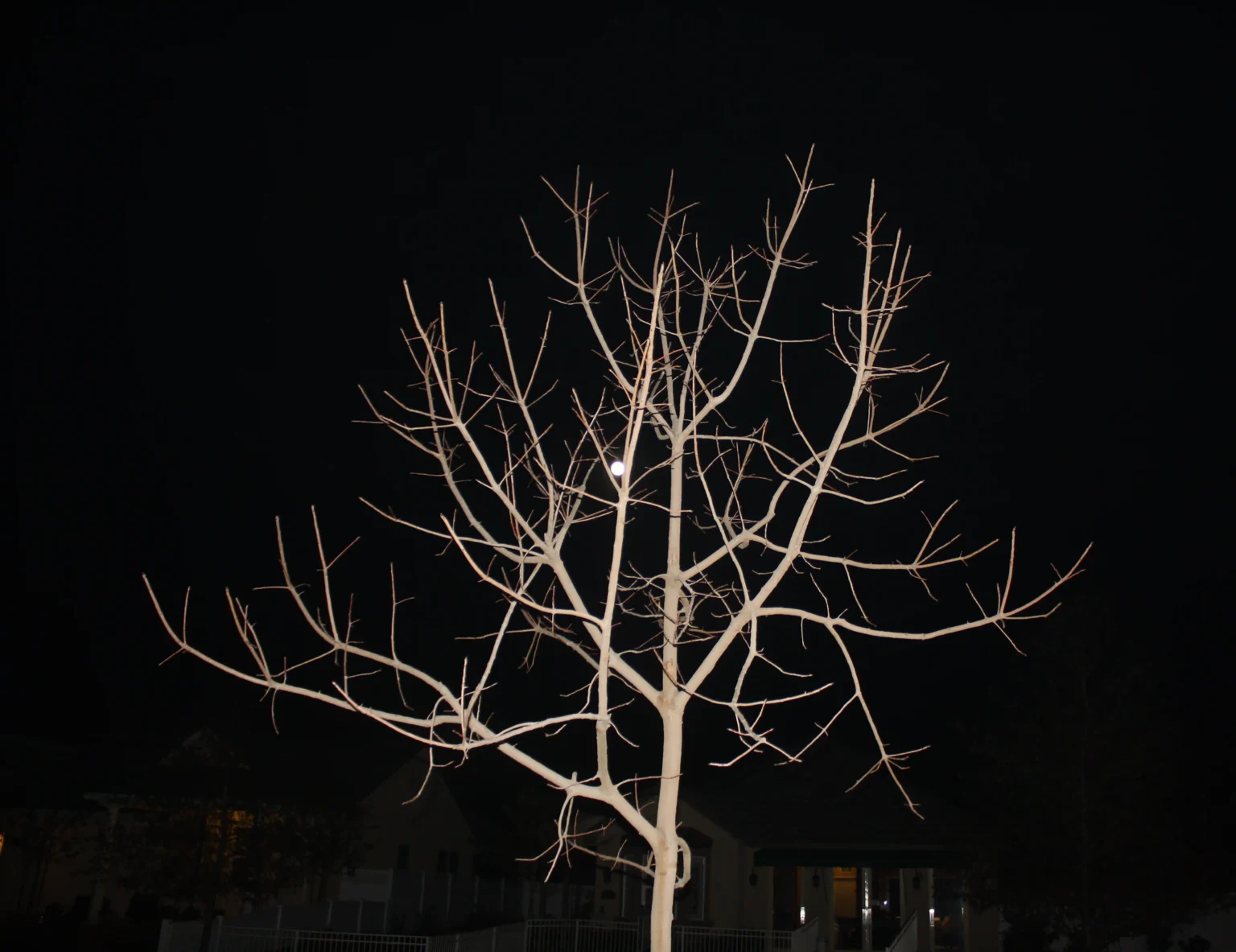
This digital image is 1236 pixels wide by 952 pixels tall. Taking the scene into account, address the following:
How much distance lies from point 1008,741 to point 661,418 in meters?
17.7

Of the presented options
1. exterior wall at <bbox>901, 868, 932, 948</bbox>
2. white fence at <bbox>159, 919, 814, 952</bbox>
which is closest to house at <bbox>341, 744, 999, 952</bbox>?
exterior wall at <bbox>901, 868, 932, 948</bbox>

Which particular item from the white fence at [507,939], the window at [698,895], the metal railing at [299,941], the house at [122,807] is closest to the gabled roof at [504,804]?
the window at [698,895]

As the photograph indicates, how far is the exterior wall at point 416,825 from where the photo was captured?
91.1ft

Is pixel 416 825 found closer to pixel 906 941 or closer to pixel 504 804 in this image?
pixel 504 804

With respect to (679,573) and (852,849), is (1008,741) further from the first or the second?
(679,573)

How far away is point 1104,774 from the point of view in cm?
1845

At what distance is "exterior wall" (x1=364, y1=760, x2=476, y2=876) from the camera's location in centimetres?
2777

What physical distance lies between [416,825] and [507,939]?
39.2 feet

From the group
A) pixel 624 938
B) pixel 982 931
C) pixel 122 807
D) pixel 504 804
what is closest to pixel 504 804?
pixel 504 804

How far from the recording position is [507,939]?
1859cm

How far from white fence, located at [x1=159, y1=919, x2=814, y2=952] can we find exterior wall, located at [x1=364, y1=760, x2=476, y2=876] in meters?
7.73

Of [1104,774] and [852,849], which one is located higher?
[1104,774]

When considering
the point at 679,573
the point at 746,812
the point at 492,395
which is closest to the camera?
the point at 679,573

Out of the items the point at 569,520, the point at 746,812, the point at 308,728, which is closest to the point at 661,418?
the point at 569,520
